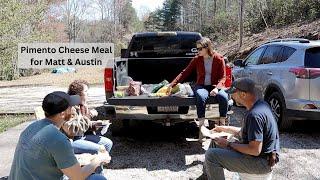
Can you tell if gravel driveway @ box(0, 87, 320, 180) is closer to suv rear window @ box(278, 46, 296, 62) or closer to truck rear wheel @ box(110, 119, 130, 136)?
truck rear wheel @ box(110, 119, 130, 136)

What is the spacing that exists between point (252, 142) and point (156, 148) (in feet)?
10.5

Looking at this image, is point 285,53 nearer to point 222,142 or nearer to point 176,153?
point 176,153

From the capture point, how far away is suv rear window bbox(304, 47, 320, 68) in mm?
7219

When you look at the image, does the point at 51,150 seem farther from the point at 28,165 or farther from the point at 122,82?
the point at 122,82

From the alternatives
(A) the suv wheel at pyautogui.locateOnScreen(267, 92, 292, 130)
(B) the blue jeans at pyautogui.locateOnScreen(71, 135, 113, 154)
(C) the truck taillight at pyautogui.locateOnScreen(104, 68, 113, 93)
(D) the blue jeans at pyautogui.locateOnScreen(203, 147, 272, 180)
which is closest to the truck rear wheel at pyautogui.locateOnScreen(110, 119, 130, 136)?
(C) the truck taillight at pyautogui.locateOnScreen(104, 68, 113, 93)

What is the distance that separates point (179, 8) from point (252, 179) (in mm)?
69304

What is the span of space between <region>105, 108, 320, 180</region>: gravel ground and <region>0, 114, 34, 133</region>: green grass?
8.29 ft

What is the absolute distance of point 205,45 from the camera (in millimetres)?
6441

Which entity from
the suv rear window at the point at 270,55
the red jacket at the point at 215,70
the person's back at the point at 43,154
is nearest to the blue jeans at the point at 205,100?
the red jacket at the point at 215,70

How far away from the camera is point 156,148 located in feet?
22.5

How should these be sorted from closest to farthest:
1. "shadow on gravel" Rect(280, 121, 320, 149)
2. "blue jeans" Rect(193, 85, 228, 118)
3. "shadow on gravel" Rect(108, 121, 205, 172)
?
"shadow on gravel" Rect(108, 121, 205, 172), "blue jeans" Rect(193, 85, 228, 118), "shadow on gravel" Rect(280, 121, 320, 149)

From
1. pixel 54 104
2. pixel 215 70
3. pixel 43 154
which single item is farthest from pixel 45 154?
pixel 215 70

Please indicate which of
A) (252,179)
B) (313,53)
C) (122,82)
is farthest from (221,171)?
(313,53)

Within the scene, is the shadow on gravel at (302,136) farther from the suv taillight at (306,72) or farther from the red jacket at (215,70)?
the red jacket at (215,70)
